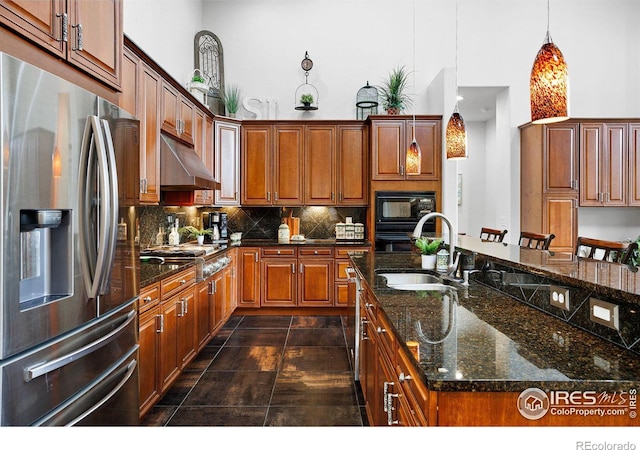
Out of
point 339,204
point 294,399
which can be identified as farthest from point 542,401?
point 339,204

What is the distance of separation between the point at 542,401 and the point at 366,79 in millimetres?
5321

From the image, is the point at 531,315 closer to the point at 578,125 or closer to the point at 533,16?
the point at 578,125

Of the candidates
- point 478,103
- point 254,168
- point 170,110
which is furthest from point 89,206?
point 478,103

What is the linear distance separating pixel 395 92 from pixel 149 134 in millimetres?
3304

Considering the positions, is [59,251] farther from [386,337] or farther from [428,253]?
[428,253]

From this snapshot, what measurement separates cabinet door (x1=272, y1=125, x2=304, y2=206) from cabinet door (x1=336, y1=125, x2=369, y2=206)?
51 centimetres

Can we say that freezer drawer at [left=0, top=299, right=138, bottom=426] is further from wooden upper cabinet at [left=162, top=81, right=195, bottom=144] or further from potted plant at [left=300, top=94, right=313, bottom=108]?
potted plant at [left=300, top=94, right=313, bottom=108]

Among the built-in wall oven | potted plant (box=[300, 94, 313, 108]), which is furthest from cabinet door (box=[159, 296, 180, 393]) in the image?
potted plant (box=[300, 94, 313, 108])

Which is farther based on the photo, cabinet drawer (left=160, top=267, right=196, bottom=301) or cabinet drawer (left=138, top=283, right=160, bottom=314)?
cabinet drawer (left=160, top=267, right=196, bottom=301)

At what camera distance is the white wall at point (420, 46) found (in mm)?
5629

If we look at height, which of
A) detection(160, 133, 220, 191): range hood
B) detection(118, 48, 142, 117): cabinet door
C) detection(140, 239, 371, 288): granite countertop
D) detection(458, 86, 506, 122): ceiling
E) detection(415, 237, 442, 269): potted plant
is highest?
detection(458, 86, 506, 122): ceiling

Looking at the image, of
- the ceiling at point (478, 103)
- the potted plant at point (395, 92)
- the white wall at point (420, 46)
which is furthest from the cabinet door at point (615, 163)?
the potted plant at point (395, 92)

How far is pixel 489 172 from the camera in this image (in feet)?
24.6

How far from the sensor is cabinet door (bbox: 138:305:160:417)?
91.2 inches
